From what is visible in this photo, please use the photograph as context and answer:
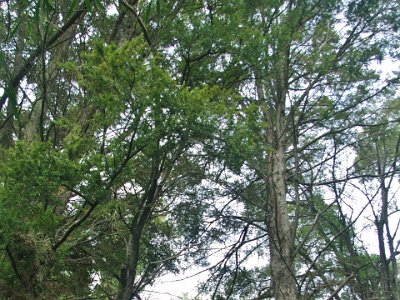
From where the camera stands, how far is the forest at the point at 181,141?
4.46 m

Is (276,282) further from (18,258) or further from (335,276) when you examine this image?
(18,258)

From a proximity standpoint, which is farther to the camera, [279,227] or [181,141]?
[279,227]

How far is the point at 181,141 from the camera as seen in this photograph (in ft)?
16.1

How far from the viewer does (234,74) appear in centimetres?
629

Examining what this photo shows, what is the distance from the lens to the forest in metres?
4.46

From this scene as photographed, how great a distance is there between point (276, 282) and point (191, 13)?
4.29m

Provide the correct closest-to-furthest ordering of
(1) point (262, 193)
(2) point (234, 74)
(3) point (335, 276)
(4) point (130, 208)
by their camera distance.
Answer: (4) point (130, 208) < (2) point (234, 74) < (1) point (262, 193) < (3) point (335, 276)

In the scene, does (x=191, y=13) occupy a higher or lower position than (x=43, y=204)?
higher

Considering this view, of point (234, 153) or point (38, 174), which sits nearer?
point (38, 174)

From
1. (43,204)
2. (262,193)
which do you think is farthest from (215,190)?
(43,204)

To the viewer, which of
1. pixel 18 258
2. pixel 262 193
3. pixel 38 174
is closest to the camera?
pixel 38 174

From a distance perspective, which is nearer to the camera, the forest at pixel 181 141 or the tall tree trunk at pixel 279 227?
the forest at pixel 181 141

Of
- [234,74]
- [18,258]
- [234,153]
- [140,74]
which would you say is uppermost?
[234,74]

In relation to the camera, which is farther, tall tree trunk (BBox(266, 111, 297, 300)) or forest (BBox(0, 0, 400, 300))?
tall tree trunk (BBox(266, 111, 297, 300))
